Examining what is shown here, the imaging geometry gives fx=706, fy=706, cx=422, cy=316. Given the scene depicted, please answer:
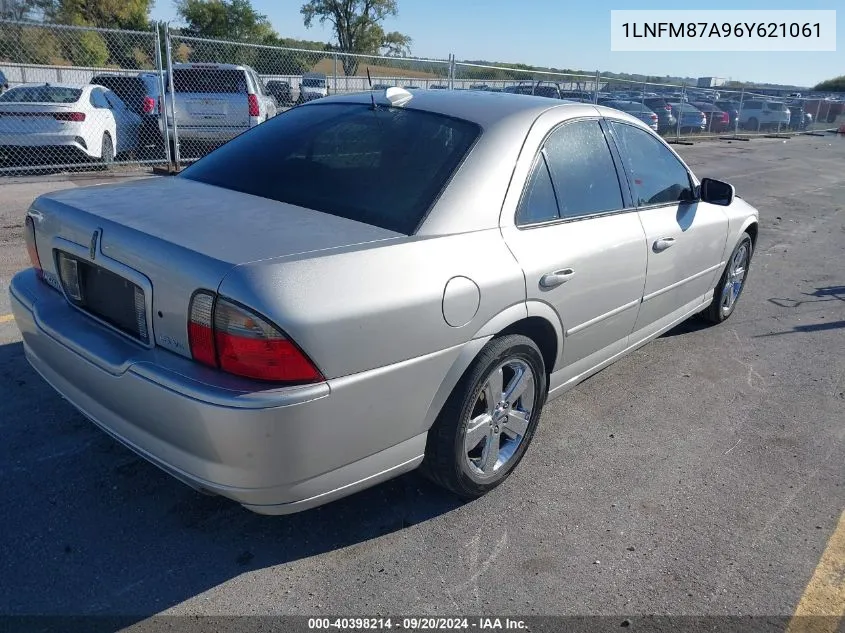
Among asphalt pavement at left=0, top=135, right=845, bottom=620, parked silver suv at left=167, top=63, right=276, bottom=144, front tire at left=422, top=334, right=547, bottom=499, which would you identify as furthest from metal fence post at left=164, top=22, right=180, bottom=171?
→ front tire at left=422, top=334, right=547, bottom=499

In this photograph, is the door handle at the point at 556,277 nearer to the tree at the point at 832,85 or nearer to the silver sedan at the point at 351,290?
the silver sedan at the point at 351,290

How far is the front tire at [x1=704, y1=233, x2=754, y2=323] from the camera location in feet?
17.5

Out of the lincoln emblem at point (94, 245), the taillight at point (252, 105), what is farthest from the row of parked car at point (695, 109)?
the lincoln emblem at point (94, 245)

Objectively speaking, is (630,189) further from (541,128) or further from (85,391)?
(85,391)

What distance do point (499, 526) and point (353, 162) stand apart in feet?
5.53

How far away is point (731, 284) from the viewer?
5.55m

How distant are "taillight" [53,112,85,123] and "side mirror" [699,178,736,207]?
30.0ft

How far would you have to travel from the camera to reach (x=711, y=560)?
280cm

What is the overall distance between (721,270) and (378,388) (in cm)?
361

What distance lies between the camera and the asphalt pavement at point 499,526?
2502 mm

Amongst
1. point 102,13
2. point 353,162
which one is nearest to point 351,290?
point 353,162

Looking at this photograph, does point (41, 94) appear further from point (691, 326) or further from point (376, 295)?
point (376, 295)

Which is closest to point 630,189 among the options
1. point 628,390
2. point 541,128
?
point 541,128

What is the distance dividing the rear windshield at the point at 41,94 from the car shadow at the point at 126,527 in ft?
30.3
